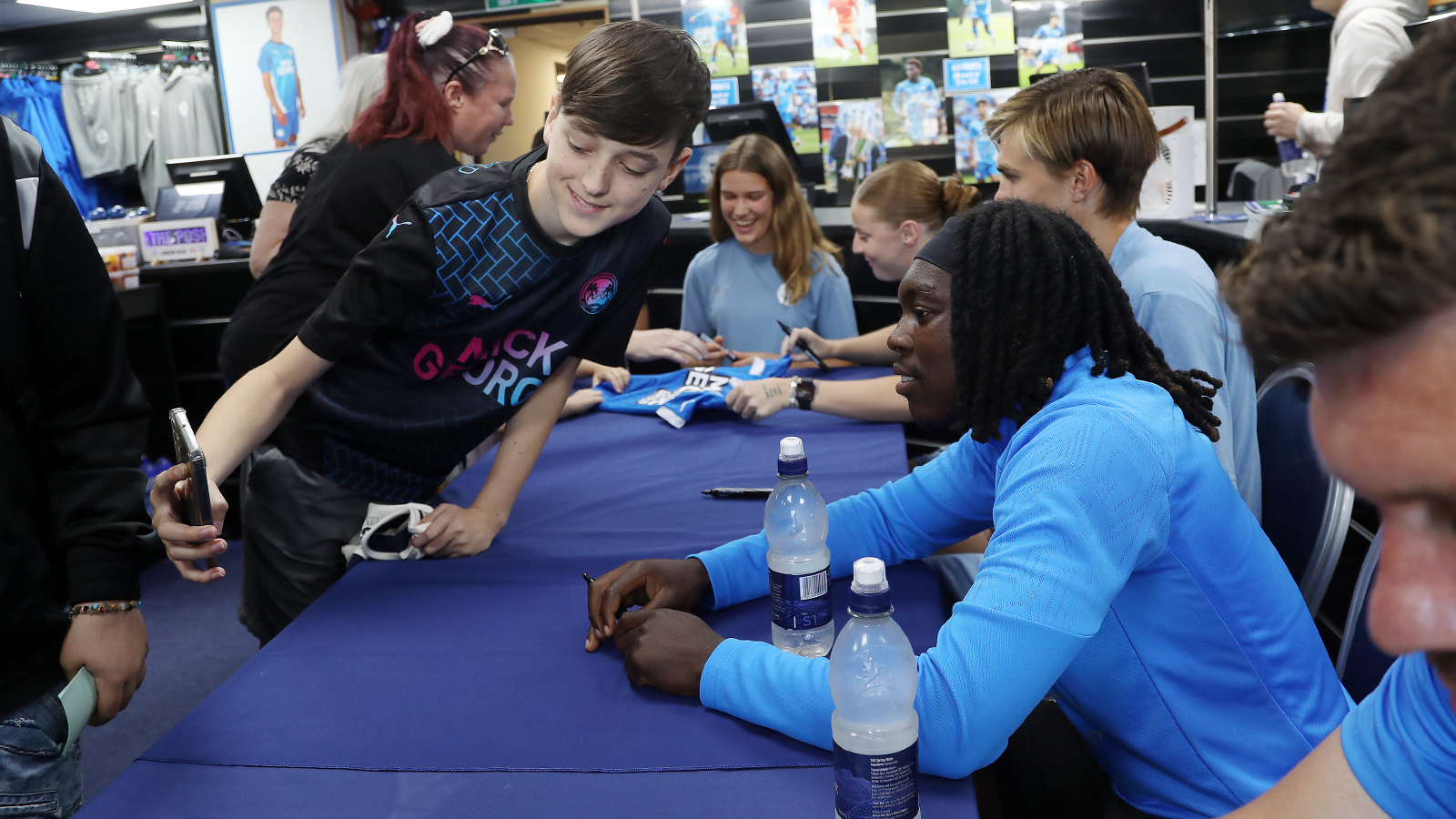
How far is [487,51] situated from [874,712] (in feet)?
5.71

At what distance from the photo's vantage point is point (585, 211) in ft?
4.55

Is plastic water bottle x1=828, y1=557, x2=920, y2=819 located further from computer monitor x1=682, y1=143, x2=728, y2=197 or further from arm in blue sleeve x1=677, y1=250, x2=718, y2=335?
computer monitor x1=682, y1=143, x2=728, y2=197

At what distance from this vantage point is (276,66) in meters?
6.74

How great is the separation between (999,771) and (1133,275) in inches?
34.7

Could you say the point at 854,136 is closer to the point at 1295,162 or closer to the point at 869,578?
the point at 1295,162

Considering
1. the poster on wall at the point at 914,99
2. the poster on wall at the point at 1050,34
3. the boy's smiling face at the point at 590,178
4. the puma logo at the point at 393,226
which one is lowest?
the puma logo at the point at 393,226

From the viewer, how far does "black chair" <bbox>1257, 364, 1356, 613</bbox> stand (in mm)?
1236

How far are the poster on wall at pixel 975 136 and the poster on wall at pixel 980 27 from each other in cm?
29

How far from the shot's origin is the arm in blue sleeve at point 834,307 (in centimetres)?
306

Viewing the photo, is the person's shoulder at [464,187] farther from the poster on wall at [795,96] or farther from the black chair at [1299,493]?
the poster on wall at [795,96]

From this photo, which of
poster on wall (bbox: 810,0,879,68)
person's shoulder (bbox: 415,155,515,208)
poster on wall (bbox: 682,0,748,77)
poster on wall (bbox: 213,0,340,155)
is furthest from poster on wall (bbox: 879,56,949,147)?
person's shoulder (bbox: 415,155,515,208)

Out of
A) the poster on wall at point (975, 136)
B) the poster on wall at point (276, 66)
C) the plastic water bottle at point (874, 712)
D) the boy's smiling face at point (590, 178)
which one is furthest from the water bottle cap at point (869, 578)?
the poster on wall at point (276, 66)

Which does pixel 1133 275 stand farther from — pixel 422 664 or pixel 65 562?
pixel 65 562

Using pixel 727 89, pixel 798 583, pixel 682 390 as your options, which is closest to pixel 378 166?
pixel 682 390
